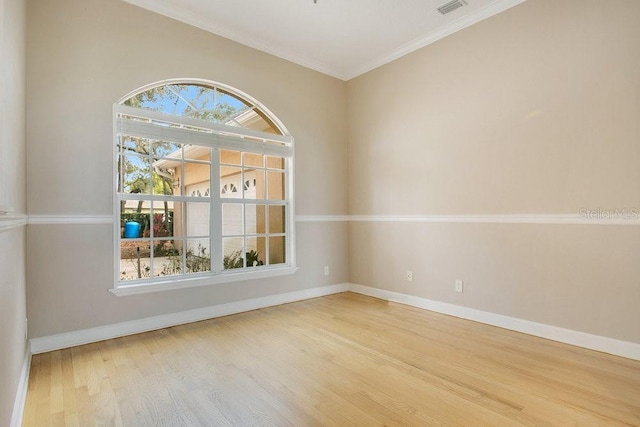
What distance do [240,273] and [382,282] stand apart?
1.74 m

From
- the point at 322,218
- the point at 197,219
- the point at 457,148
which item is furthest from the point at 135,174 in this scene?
the point at 457,148

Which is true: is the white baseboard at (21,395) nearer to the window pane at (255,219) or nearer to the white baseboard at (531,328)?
the window pane at (255,219)

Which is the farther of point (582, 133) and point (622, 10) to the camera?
point (582, 133)

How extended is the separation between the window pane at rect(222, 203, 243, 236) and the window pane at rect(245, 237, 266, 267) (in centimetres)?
20

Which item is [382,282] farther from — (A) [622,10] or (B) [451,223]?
(A) [622,10]

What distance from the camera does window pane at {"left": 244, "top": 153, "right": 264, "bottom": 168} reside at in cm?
385

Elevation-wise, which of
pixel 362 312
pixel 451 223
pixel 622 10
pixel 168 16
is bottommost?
pixel 362 312

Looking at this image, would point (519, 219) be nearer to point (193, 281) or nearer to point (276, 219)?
point (276, 219)

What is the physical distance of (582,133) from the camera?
8.58ft

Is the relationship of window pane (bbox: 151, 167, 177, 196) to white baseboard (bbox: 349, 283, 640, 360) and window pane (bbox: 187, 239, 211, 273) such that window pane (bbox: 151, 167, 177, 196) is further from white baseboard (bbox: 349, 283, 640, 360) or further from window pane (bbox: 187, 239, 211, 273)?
white baseboard (bbox: 349, 283, 640, 360)

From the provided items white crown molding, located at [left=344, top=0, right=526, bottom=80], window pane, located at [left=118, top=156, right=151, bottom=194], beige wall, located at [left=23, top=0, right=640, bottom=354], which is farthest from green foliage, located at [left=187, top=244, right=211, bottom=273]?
white crown molding, located at [left=344, top=0, right=526, bottom=80]

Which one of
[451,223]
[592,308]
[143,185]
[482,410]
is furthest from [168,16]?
[592,308]

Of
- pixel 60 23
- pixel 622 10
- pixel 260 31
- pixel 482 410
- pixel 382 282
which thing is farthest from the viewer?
pixel 382 282

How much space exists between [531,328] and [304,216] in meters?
2.57
